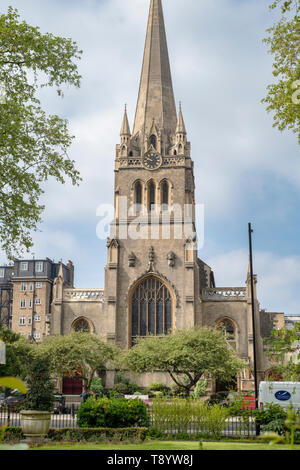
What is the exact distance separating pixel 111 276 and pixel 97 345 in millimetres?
9193

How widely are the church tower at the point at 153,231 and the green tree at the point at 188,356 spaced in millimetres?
6433

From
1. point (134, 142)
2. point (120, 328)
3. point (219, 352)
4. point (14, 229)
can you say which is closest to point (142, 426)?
point (14, 229)

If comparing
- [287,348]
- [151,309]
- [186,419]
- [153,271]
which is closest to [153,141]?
[153,271]

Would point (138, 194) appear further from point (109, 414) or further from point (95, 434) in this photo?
point (95, 434)

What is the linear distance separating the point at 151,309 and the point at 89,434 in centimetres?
2910

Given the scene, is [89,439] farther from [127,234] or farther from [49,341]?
[127,234]

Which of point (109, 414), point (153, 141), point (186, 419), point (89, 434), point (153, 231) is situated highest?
point (153, 141)

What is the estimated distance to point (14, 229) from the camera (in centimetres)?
1983

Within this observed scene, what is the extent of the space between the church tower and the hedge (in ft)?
86.2

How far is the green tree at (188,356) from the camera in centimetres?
3588

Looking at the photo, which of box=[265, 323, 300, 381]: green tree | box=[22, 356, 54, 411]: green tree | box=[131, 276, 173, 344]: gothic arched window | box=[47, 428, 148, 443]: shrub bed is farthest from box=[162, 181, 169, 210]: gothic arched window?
box=[265, 323, 300, 381]: green tree

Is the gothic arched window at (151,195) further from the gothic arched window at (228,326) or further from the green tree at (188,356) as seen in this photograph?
the green tree at (188,356)

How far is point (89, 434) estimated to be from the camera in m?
18.4

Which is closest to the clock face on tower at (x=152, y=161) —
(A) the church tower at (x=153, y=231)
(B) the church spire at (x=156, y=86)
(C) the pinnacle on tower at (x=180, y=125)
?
(A) the church tower at (x=153, y=231)
